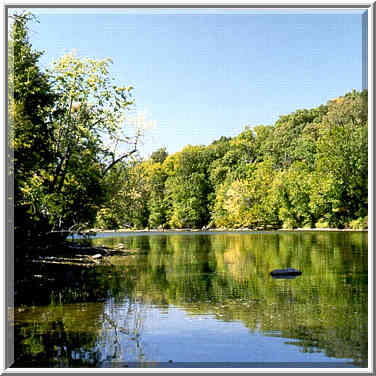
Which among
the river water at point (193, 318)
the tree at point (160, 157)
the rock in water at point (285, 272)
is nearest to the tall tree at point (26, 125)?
the river water at point (193, 318)

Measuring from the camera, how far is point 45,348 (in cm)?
523

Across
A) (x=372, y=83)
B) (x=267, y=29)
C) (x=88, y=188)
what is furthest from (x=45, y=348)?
(x=88, y=188)

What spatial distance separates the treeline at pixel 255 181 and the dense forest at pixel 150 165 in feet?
0.24

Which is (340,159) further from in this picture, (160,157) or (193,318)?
(193,318)

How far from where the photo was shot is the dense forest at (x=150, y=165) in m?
8.98

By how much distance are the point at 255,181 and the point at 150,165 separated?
16991mm

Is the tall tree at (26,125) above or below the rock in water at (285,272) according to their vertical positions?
above

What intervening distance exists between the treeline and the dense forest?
0.07m

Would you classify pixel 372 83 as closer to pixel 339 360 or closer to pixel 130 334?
pixel 339 360

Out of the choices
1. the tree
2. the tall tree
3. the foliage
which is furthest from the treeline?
the tall tree

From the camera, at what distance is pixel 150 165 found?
19.2 metres

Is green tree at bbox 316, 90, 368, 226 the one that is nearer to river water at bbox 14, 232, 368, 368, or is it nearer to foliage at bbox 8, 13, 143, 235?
river water at bbox 14, 232, 368, 368

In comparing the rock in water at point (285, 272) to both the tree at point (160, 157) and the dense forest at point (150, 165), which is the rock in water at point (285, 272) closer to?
the dense forest at point (150, 165)

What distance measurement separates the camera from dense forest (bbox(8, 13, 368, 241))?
8977mm
